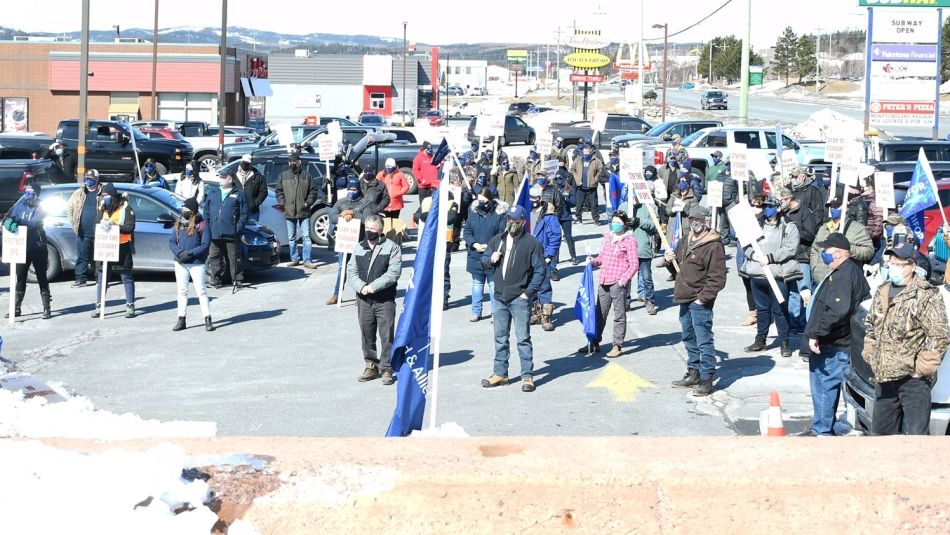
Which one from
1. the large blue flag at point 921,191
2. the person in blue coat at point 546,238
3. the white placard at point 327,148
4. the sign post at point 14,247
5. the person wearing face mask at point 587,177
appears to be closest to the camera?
the person in blue coat at point 546,238

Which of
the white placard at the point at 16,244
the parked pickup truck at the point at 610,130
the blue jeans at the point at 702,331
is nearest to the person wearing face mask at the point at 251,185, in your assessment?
the white placard at the point at 16,244

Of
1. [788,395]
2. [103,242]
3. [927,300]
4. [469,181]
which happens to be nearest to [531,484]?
[927,300]

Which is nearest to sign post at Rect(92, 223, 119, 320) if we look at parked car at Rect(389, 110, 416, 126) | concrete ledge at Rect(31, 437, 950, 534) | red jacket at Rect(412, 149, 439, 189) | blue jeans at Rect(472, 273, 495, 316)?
blue jeans at Rect(472, 273, 495, 316)

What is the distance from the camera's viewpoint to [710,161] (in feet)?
101

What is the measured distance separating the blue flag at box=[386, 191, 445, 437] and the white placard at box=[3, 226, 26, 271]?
26.8 feet

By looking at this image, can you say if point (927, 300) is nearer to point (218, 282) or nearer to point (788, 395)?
point (788, 395)

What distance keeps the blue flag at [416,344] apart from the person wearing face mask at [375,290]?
2759 millimetres

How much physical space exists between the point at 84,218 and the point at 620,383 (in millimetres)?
9249

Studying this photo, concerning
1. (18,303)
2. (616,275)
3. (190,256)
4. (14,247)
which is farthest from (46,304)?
(616,275)

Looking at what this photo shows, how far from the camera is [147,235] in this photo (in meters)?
18.3

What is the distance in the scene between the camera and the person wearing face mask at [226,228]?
17.8 meters

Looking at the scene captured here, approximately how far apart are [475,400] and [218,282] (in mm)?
8102

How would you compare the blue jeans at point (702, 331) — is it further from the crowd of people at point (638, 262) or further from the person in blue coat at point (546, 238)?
the person in blue coat at point (546, 238)

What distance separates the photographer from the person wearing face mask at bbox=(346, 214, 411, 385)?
1219cm
